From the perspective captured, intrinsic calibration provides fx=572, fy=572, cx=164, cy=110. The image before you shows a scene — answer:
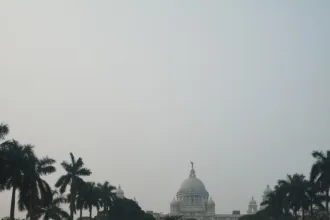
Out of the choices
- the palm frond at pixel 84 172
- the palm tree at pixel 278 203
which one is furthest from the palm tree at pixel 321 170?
the palm frond at pixel 84 172

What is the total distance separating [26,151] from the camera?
58500 millimetres

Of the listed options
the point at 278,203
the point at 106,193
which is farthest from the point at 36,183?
the point at 278,203

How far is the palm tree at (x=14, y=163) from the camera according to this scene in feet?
181

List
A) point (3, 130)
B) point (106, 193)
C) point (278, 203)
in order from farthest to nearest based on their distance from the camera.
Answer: point (278, 203)
point (106, 193)
point (3, 130)

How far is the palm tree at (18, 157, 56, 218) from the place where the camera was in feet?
190

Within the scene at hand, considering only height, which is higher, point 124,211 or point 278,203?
point 124,211

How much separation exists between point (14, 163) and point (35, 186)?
4319 mm

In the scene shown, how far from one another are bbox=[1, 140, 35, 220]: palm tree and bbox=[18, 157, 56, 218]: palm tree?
59cm

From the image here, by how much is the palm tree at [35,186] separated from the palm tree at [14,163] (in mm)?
585

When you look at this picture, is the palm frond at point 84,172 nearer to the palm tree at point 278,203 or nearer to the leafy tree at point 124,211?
the palm tree at point 278,203

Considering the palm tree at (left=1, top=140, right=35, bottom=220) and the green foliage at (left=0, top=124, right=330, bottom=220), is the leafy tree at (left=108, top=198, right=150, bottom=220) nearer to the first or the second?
the green foliage at (left=0, top=124, right=330, bottom=220)

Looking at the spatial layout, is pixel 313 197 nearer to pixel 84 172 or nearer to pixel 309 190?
pixel 309 190

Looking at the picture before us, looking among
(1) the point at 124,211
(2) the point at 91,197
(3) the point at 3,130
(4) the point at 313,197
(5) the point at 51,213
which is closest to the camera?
(3) the point at 3,130

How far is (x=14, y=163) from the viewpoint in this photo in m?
55.8
